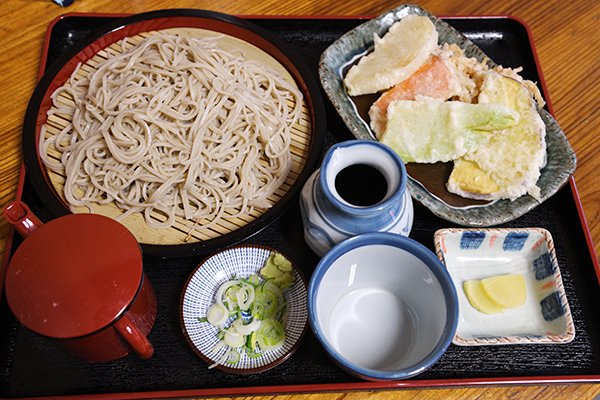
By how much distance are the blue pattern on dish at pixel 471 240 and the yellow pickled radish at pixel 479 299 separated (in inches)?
4.3

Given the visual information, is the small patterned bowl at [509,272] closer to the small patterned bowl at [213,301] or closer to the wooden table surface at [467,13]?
the wooden table surface at [467,13]

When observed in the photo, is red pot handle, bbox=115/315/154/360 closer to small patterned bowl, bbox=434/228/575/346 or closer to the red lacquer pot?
the red lacquer pot

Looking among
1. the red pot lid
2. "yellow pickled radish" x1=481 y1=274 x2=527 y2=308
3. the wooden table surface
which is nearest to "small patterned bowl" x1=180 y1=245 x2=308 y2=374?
the red pot lid

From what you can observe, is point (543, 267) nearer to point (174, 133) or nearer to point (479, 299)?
point (479, 299)

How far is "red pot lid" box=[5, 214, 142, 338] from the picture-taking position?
4.40 ft

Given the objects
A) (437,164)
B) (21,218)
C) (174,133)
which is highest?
(21,218)

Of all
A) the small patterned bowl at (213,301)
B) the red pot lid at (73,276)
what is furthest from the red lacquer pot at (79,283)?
the small patterned bowl at (213,301)

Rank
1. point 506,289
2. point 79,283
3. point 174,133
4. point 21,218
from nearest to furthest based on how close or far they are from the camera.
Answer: point 79,283
point 21,218
point 506,289
point 174,133

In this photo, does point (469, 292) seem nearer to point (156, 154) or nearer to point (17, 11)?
point (156, 154)

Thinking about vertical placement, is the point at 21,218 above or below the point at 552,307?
above

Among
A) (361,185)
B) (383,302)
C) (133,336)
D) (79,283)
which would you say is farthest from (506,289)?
(79,283)

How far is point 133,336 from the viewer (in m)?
1.44

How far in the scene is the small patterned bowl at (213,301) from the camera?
1.57 meters

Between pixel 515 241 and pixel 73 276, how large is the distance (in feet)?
4.25
